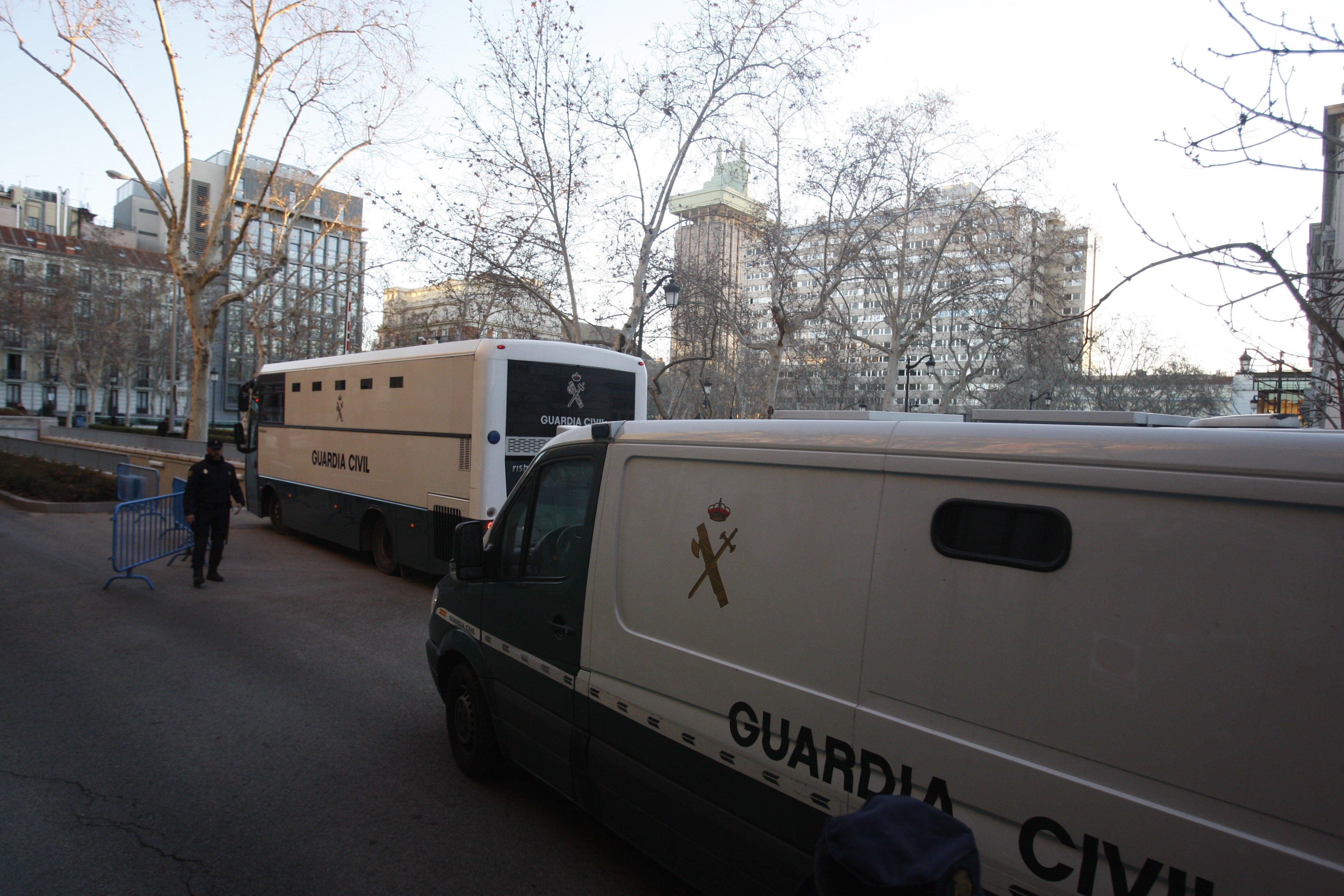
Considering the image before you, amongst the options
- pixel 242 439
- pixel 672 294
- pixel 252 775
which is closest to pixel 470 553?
pixel 252 775

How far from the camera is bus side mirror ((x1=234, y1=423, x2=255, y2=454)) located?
16031 millimetres

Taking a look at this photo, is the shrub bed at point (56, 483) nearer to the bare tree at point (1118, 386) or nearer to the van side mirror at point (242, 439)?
the van side mirror at point (242, 439)


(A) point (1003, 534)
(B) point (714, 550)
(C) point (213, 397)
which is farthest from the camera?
(C) point (213, 397)

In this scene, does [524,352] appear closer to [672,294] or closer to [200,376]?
[672,294]

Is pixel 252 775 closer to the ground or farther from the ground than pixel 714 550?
closer to the ground

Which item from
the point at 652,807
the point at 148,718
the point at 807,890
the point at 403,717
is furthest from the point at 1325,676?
the point at 148,718

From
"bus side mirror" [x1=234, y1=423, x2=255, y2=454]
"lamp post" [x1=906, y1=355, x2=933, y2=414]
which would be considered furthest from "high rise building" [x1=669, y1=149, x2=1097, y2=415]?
"bus side mirror" [x1=234, y1=423, x2=255, y2=454]

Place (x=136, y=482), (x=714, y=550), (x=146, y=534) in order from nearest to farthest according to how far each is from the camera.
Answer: (x=714, y=550)
(x=146, y=534)
(x=136, y=482)

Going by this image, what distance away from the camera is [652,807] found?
3.44 metres

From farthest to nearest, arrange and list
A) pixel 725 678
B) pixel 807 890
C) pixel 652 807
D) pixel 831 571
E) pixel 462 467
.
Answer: pixel 462 467, pixel 652 807, pixel 725 678, pixel 831 571, pixel 807 890

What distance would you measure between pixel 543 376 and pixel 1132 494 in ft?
28.4

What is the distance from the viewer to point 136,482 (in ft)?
55.1

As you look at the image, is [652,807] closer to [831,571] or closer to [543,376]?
[831,571]

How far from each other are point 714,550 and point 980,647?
1.15 meters
